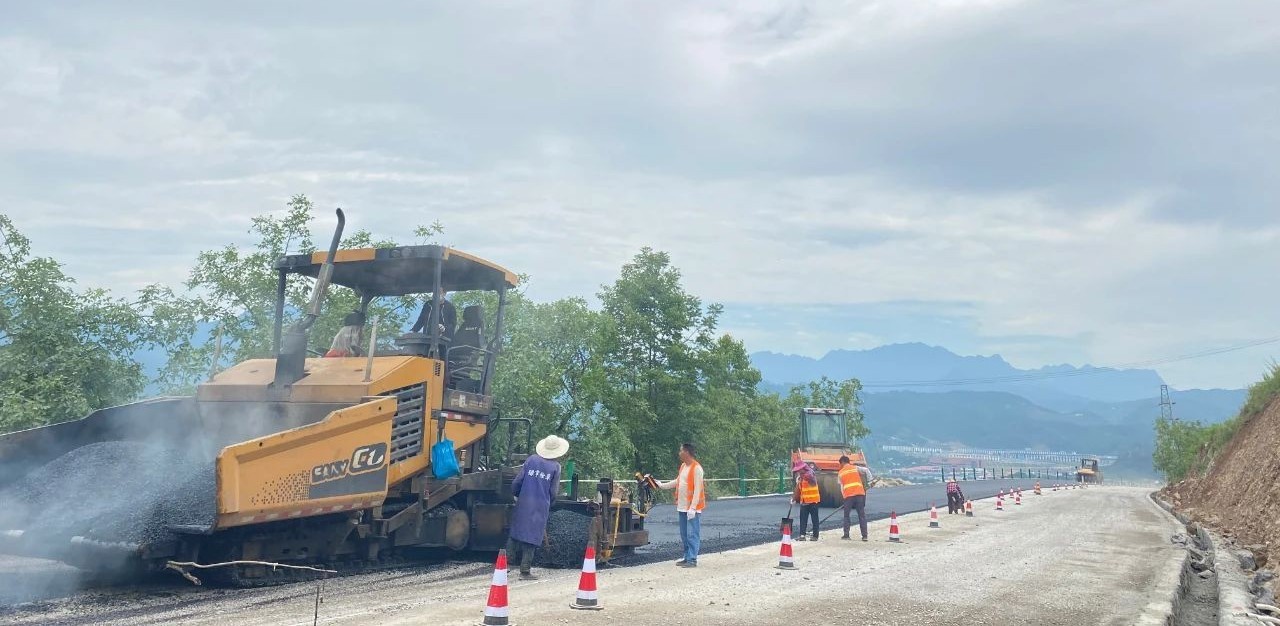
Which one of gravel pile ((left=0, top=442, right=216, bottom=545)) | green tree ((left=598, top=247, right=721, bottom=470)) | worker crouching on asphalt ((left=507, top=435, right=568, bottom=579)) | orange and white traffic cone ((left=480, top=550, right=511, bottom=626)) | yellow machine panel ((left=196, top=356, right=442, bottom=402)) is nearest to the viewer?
orange and white traffic cone ((left=480, top=550, right=511, bottom=626))

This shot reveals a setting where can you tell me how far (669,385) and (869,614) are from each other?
35724mm

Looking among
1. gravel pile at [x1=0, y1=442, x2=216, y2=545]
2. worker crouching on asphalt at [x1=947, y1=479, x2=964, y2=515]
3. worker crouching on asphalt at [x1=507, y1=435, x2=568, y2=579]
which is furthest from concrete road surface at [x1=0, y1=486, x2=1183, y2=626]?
worker crouching on asphalt at [x1=947, y1=479, x2=964, y2=515]

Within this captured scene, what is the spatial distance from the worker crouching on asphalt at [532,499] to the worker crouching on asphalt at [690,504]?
182cm

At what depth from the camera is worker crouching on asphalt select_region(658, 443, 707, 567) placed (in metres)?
10.6

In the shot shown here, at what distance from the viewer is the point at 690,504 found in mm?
10695

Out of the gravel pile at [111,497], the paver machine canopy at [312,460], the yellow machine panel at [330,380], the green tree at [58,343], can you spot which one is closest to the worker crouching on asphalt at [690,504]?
the paver machine canopy at [312,460]

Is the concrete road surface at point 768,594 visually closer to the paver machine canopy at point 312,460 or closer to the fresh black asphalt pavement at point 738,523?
the paver machine canopy at point 312,460

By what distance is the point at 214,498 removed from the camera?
724cm

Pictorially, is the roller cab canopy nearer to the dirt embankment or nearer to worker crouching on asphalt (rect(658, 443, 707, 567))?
worker crouching on asphalt (rect(658, 443, 707, 567))

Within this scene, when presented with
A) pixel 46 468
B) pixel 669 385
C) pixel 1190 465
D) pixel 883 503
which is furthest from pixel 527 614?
pixel 669 385

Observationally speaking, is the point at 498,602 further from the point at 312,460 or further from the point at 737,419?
the point at 737,419

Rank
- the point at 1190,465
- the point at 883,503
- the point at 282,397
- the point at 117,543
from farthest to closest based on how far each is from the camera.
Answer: the point at 1190,465, the point at 883,503, the point at 282,397, the point at 117,543

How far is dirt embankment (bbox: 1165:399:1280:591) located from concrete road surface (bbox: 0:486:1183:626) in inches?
49.3

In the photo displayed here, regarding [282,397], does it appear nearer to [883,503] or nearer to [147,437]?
[147,437]
